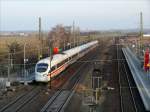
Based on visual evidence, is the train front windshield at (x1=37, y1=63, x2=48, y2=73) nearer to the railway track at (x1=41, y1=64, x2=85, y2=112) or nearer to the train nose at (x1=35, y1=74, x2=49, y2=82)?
the train nose at (x1=35, y1=74, x2=49, y2=82)

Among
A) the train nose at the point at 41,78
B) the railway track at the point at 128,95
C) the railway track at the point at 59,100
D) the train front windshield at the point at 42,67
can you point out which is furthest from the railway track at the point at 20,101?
the railway track at the point at 128,95

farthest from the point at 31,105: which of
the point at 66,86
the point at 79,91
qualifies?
the point at 66,86

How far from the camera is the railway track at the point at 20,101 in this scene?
2605 centimetres

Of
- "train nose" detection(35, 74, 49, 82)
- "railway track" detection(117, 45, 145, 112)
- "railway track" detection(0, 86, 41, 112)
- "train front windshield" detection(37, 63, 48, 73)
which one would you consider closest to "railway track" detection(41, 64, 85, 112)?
"railway track" detection(0, 86, 41, 112)

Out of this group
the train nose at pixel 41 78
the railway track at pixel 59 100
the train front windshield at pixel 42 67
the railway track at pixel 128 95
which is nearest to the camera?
the railway track at pixel 59 100

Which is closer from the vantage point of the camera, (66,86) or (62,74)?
(66,86)

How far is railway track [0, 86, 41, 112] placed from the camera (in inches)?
Result: 1026

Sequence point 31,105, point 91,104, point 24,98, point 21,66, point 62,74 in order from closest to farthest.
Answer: point 91,104 < point 31,105 < point 24,98 < point 62,74 < point 21,66

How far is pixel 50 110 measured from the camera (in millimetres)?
25406

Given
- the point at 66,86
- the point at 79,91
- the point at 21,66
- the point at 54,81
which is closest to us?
the point at 79,91

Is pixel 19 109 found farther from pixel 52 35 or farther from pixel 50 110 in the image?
pixel 52 35

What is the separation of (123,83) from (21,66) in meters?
17.3

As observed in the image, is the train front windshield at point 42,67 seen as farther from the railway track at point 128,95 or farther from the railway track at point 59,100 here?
the railway track at point 128,95

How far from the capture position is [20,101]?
28875mm
